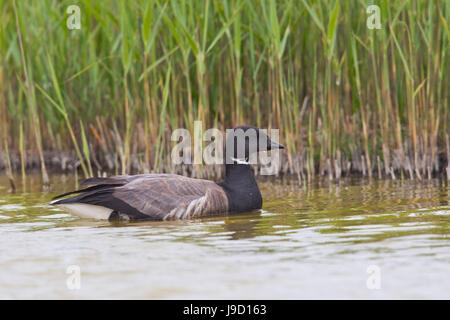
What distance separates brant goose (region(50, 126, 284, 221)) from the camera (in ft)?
25.5

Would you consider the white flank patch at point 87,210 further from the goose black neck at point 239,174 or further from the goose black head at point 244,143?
the goose black head at point 244,143

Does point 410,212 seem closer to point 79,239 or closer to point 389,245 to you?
point 389,245

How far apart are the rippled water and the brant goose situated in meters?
0.22

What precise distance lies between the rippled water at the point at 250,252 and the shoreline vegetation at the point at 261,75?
4.58 feet

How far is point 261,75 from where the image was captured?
10289mm

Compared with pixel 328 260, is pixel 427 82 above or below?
above

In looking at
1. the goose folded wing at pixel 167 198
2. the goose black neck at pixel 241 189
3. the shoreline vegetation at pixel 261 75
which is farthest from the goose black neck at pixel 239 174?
the shoreline vegetation at pixel 261 75

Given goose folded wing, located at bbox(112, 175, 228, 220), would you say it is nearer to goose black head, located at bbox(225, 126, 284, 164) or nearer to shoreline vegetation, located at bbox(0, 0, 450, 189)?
goose black head, located at bbox(225, 126, 284, 164)

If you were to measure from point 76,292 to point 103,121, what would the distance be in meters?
6.66

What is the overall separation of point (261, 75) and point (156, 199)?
3.11 metres

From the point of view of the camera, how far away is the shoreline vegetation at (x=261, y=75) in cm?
916

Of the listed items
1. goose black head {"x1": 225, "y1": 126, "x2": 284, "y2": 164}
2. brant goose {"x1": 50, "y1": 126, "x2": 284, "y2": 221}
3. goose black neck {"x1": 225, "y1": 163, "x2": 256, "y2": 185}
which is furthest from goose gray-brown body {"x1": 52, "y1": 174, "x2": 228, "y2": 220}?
goose black head {"x1": 225, "y1": 126, "x2": 284, "y2": 164}

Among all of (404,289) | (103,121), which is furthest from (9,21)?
(404,289)

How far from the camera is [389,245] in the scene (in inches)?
233
